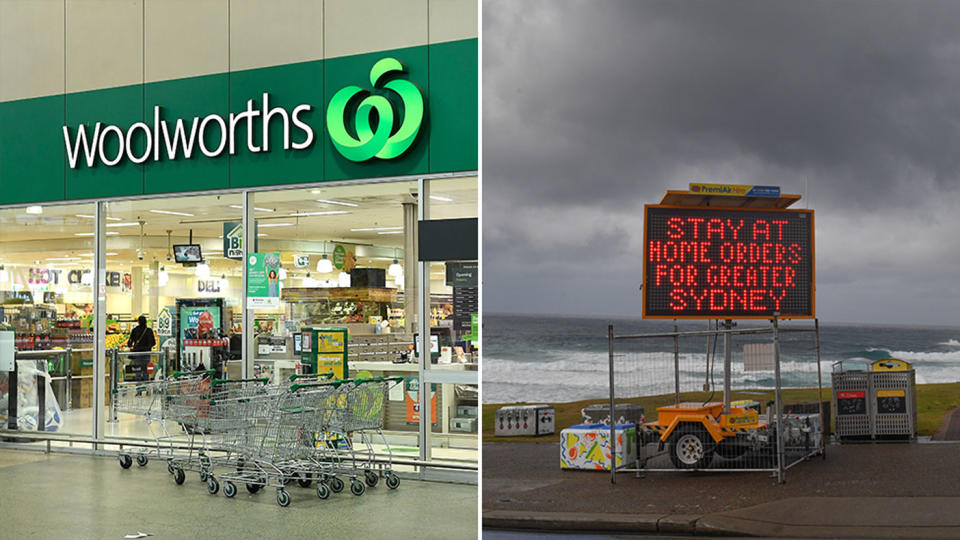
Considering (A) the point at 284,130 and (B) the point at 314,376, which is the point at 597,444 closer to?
(B) the point at 314,376

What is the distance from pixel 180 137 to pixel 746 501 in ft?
32.8

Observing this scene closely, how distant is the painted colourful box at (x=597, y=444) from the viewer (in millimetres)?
10422

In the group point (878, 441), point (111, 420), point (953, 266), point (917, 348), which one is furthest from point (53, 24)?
point (953, 266)

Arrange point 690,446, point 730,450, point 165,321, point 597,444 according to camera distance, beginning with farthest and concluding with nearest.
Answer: point 597,444 < point 730,450 < point 690,446 < point 165,321

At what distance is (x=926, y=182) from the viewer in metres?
39.1

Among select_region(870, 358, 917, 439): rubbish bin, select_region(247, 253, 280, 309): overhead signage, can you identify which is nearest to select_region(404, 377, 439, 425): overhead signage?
select_region(247, 253, 280, 309): overhead signage

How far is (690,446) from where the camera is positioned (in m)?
10.6

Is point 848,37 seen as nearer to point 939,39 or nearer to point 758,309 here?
point 939,39

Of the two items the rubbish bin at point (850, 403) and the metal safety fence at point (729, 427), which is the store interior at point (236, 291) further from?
the rubbish bin at point (850, 403)

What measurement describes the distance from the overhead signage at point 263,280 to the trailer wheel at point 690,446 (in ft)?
15.1

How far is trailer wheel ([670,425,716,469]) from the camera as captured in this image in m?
10.2

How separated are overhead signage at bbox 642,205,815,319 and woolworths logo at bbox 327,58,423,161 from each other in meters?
5.30

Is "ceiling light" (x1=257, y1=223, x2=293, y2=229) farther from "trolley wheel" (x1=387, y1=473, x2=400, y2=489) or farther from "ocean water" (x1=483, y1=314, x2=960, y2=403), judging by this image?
"ocean water" (x1=483, y1=314, x2=960, y2=403)

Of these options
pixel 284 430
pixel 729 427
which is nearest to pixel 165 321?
pixel 284 430
